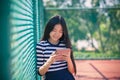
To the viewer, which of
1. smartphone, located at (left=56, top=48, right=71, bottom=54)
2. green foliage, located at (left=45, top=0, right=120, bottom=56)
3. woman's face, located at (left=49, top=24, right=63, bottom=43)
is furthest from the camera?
green foliage, located at (left=45, top=0, right=120, bottom=56)

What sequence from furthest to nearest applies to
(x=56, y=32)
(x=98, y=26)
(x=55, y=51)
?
(x=98, y=26), (x=56, y=32), (x=55, y=51)

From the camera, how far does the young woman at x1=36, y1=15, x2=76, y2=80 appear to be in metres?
3.22

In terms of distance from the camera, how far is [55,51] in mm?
3154

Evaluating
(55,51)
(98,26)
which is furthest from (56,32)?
(98,26)

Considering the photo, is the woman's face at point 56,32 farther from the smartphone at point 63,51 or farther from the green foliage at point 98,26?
the green foliage at point 98,26

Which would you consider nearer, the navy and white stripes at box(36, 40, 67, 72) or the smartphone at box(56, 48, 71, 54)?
the smartphone at box(56, 48, 71, 54)

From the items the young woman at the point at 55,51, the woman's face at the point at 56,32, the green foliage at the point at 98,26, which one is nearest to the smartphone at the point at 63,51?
the young woman at the point at 55,51

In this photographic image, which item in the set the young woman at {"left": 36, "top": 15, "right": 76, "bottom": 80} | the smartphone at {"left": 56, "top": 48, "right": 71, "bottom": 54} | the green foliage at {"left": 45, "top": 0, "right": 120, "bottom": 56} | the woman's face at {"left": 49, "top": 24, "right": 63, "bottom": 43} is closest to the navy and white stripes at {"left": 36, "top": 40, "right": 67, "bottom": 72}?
the young woman at {"left": 36, "top": 15, "right": 76, "bottom": 80}

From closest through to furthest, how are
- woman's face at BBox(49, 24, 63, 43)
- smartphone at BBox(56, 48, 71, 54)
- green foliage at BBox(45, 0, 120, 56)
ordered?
smartphone at BBox(56, 48, 71, 54)
woman's face at BBox(49, 24, 63, 43)
green foliage at BBox(45, 0, 120, 56)

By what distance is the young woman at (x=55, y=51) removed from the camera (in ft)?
10.6

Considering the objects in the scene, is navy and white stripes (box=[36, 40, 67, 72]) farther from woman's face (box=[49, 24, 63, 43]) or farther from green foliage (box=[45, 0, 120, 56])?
green foliage (box=[45, 0, 120, 56])

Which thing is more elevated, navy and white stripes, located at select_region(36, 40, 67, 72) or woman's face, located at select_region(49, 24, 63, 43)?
woman's face, located at select_region(49, 24, 63, 43)

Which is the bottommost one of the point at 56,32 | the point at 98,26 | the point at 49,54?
Answer: the point at 98,26

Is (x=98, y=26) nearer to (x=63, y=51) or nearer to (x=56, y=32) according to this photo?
(x=56, y=32)
